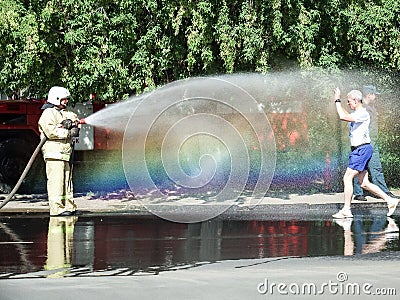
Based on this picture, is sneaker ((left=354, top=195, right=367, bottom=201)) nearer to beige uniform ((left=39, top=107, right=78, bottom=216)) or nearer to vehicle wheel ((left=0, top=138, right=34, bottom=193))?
beige uniform ((left=39, top=107, right=78, bottom=216))

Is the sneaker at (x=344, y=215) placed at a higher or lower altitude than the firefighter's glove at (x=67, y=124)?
lower

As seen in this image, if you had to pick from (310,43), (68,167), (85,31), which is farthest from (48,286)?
(310,43)

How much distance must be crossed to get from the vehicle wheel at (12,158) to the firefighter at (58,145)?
9.77 ft

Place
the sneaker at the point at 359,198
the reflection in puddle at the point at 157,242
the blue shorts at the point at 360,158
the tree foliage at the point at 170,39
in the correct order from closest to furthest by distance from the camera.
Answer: the reflection in puddle at the point at 157,242, the blue shorts at the point at 360,158, the tree foliage at the point at 170,39, the sneaker at the point at 359,198

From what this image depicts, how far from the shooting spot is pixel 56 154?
1231 centimetres

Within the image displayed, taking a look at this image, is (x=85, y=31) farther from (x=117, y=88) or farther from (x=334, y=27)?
(x=334, y=27)

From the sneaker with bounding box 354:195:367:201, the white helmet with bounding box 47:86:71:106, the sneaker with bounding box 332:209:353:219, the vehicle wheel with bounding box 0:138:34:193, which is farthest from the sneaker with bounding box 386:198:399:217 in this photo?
the vehicle wheel with bounding box 0:138:34:193

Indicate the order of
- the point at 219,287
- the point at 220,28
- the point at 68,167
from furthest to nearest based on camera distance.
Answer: the point at 220,28, the point at 68,167, the point at 219,287

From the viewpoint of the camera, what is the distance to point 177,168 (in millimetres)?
14391

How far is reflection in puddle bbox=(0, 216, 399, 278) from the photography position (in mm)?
8484

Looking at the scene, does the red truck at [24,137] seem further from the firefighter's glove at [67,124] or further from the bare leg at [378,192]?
the bare leg at [378,192]

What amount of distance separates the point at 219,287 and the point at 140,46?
7.15 meters

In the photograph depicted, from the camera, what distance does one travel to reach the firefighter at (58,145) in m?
12.1

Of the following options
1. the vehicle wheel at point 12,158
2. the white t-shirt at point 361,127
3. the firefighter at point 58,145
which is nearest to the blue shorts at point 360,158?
the white t-shirt at point 361,127
